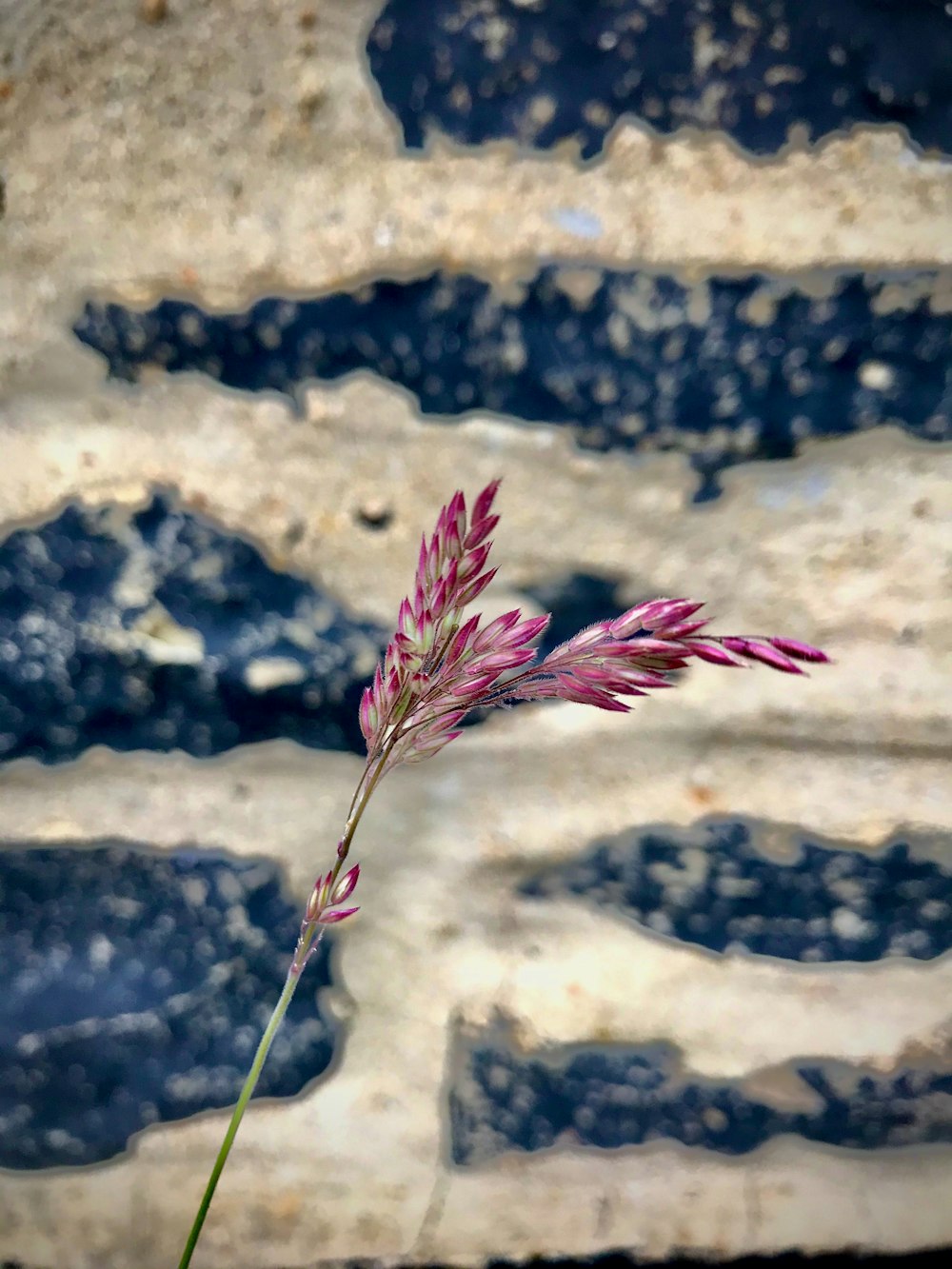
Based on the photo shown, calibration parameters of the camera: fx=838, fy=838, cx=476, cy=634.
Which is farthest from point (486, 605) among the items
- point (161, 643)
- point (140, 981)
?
point (140, 981)

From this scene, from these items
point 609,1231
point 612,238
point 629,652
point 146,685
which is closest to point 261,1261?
point 609,1231

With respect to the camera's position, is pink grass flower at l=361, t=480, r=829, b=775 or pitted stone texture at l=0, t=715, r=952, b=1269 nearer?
pink grass flower at l=361, t=480, r=829, b=775

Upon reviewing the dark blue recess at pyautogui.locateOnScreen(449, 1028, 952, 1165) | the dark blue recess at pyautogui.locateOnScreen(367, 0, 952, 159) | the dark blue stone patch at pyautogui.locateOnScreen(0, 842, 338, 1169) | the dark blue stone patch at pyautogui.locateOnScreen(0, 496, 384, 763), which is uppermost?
the dark blue recess at pyautogui.locateOnScreen(367, 0, 952, 159)

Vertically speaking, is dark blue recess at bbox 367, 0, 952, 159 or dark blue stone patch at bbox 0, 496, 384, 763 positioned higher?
dark blue recess at bbox 367, 0, 952, 159

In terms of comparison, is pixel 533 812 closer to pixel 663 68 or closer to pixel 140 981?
pixel 140 981

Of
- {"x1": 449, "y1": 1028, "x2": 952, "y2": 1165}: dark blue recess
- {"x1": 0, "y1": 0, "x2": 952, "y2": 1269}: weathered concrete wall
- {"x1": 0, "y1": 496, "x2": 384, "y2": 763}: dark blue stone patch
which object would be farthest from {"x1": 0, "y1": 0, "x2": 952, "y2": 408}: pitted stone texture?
{"x1": 449, "y1": 1028, "x2": 952, "y2": 1165}: dark blue recess

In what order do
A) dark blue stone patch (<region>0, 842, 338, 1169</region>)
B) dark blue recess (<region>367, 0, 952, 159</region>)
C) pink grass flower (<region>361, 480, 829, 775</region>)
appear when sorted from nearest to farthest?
pink grass flower (<region>361, 480, 829, 775</region>) → dark blue recess (<region>367, 0, 952, 159</region>) → dark blue stone patch (<region>0, 842, 338, 1169</region>)

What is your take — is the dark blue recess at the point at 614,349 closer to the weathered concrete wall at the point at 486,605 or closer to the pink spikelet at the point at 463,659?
the weathered concrete wall at the point at 486,605

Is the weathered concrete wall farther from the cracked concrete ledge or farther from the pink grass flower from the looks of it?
the pink grass flower
